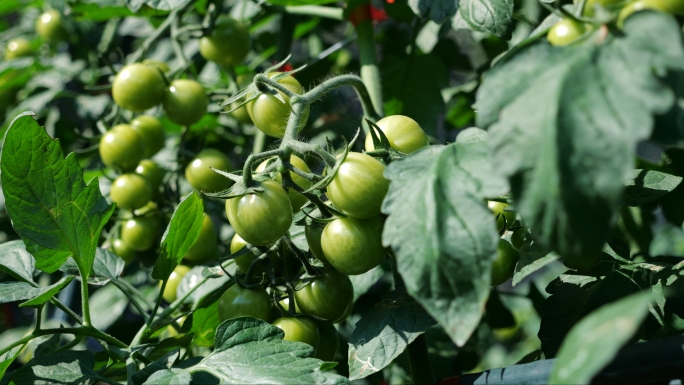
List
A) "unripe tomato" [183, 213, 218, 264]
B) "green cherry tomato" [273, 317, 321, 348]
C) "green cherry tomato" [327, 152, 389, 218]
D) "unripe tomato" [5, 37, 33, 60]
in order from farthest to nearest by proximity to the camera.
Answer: "unripe tomato" [5, 37, 33, 60] < "unripe tomato" [183, 213, 218, 264] < "green cherry tomato" [273, 317, 321, 348] < "green cherry tomato" [327, 152, 389, 218]

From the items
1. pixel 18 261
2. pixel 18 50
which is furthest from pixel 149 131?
pixel 18 50

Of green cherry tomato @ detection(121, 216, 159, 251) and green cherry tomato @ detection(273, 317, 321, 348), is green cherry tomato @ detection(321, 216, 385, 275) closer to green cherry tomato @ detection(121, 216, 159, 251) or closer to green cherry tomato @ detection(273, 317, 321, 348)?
green cherry tomato @ detection(273, 317, 321, 348)

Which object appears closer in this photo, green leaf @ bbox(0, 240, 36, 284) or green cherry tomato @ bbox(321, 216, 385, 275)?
green cherry tomato @ bbox(321, 216, 385, 275)

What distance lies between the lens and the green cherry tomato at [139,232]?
996 millimetres

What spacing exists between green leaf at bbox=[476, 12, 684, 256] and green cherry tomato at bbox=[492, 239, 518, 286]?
0.23 m

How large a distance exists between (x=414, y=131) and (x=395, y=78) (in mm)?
489

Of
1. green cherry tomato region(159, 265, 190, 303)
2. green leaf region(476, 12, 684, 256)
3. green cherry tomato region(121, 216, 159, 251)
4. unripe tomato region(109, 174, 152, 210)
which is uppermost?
green leaf region(476, 12, 684, 256)

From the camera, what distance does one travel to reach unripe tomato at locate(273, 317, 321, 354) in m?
0.66

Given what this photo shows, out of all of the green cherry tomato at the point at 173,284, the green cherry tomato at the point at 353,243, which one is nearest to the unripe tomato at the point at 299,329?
the green cherry tomato at the point at 353,243

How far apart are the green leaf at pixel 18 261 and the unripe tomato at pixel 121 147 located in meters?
0.21

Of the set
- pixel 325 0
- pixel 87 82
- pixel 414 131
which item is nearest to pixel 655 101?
pixel 414 131

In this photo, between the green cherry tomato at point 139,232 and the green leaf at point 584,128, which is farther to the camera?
the green cherry tomato at point 139,232

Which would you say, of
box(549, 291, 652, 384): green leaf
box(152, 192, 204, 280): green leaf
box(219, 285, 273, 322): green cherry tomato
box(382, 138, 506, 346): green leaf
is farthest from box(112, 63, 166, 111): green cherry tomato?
box(549, 291, 652, 384): green leaf

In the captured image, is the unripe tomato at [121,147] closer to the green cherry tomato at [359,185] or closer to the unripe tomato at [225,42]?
the unripe tomato at [225,42]
